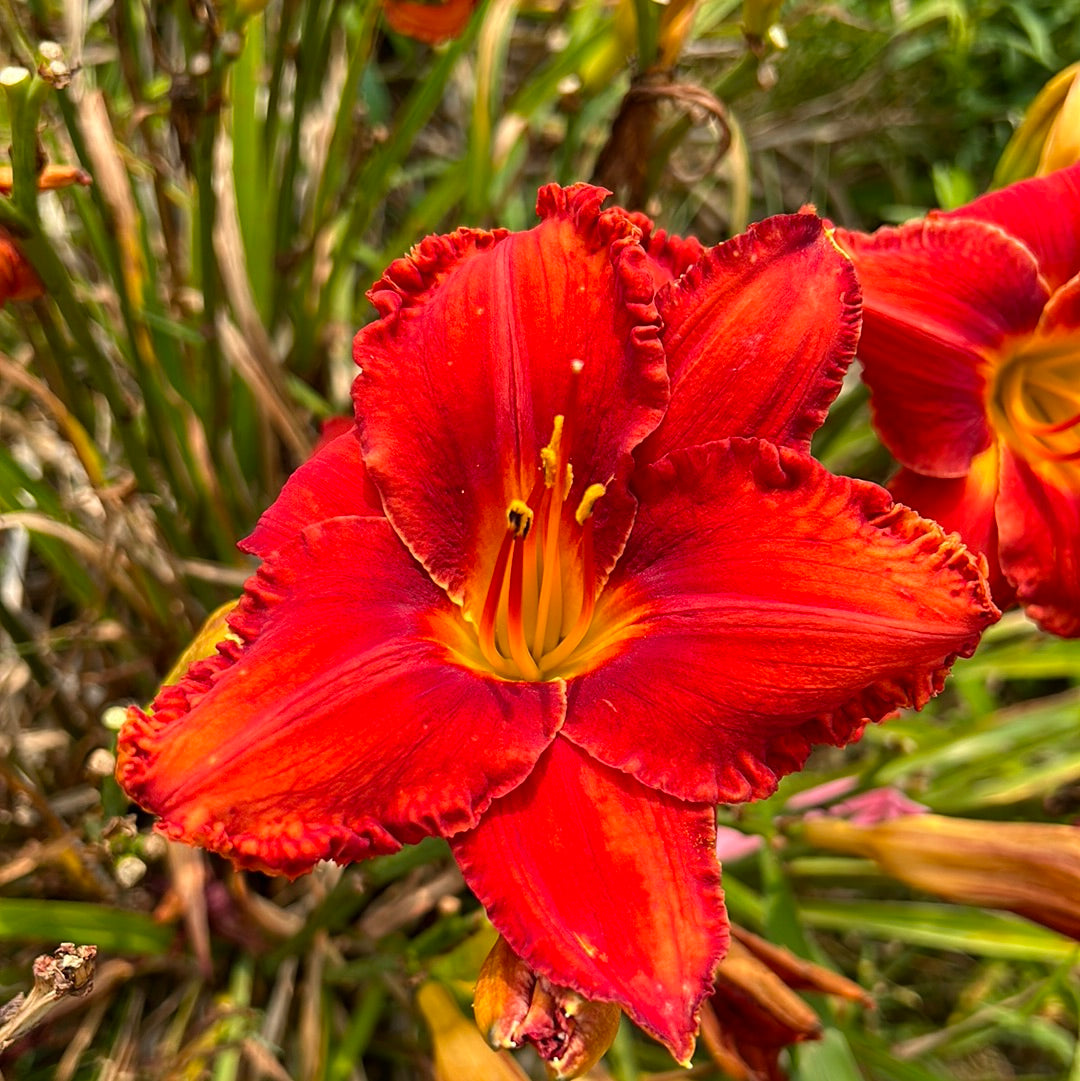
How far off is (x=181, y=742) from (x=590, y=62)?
882 mm

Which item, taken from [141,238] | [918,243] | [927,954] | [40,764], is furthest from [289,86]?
[927,954]

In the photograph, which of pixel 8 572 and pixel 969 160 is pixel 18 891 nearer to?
pixel 8 572

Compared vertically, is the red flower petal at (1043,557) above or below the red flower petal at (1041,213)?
below

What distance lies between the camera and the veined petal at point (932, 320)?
74cm

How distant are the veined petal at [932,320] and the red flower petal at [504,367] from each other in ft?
0.69

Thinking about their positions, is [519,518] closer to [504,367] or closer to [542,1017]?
[504,367]

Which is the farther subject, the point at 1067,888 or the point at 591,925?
the point at 1067,888

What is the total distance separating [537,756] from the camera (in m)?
0.57

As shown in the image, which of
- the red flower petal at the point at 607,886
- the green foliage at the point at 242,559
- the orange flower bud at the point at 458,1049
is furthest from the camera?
the green foliage at the point at 242,559

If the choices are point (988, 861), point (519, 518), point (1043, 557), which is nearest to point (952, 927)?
point (988, 861)

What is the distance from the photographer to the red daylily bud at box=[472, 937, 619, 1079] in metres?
0.54

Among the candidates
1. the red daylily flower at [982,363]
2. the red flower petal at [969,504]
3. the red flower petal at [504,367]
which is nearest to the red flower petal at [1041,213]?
the red daylily flower at [982,363]

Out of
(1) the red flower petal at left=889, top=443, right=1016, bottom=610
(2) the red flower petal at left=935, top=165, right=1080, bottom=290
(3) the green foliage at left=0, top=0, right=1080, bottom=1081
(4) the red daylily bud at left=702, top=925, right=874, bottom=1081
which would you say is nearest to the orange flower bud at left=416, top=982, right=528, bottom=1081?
(3) the green foliage at left=0, top=0, right=1080, bottom=1081

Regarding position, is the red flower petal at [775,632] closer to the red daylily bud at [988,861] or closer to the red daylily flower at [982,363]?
the red daylily flower at [982,363]
